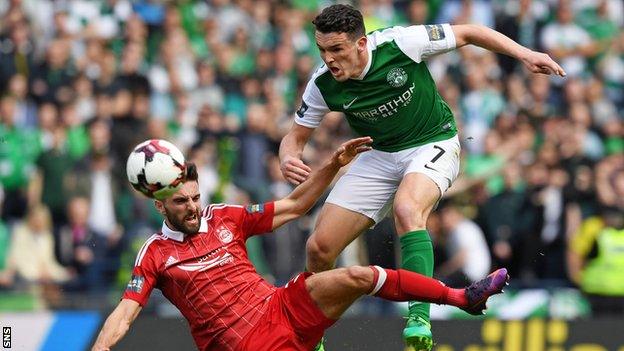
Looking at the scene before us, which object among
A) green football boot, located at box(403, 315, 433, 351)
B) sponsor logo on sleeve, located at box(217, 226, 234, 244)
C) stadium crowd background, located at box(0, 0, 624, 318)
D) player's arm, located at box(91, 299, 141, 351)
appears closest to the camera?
player's arm, located at box(91, 299, 141, 351)

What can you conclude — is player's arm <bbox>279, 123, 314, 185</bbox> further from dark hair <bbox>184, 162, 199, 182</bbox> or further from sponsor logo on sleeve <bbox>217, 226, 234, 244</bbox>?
dark hair <bbox>184, 162, 199, 182</bbox>

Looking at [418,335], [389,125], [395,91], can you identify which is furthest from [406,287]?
[395,91]

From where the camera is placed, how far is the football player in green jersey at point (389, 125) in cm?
1075

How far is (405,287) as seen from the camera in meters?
10.3

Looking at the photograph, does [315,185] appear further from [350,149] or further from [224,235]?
[224,235]

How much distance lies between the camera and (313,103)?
11484 millimetres

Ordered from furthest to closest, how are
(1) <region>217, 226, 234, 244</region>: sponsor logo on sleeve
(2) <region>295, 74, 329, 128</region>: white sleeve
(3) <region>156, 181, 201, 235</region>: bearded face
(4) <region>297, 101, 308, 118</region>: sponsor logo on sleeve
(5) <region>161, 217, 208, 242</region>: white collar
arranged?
(4) <region>297, 101, 308, 118</region>: sponsor logo on sleeve, (2) <region>295, 74, 329, 128</region>: white sleeve, (1) <region>217, 226, 234, 244</region>: sponsor logo on sleeve, (5) <region>161, 217, 208, 242</region>: white collar, (3) <region>156, 181, 201, 235</region>: bearded face

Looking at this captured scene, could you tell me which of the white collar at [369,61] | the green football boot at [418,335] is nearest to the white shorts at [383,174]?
the white collar at [369,61]

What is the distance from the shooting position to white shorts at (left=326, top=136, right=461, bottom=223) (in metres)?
11.1

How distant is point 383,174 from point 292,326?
1.47m

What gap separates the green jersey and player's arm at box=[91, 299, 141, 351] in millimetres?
2172

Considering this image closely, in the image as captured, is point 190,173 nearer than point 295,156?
Yes

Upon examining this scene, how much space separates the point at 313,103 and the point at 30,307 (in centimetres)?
462

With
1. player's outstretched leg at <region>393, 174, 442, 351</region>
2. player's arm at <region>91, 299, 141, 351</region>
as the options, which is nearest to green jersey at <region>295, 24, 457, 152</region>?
player's outstretched leg at <region>393, 174, 442, 351</region>
